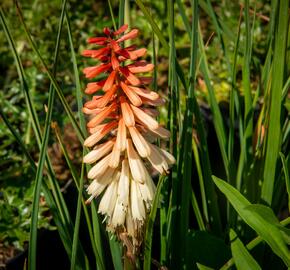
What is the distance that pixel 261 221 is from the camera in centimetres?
118

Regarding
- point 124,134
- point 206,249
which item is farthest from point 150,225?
point 206,249

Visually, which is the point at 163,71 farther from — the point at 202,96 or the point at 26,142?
the point at 26,142

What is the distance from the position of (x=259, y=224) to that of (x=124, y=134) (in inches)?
17.2

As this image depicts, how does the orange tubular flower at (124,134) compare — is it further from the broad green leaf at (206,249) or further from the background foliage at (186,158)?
the broad green leaf at (206,249)

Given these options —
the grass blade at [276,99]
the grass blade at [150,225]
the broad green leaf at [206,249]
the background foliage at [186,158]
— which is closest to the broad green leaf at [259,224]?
the background foliage at [186,158]

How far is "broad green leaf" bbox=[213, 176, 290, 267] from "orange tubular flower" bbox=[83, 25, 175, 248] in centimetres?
18

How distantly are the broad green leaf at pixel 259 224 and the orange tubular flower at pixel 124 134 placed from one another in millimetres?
182

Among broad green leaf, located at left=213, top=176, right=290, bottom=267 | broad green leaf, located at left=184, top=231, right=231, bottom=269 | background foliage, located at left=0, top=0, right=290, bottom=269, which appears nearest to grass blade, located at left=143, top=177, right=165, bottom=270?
background foliage, located at left=0, top=0, right=290, bottom=269

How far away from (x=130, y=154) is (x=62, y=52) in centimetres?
223

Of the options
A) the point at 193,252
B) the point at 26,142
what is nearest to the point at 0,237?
the point at 26,142

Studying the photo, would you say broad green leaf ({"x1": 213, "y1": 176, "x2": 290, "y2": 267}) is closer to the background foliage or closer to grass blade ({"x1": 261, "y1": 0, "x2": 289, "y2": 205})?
the background foliage

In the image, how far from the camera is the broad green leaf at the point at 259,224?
1.17 m

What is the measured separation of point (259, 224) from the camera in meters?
1.18

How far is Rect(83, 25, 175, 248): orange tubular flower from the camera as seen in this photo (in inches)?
43.3
